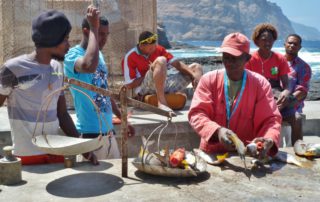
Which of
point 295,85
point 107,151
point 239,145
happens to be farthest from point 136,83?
point 239,145

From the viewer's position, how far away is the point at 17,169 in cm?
281

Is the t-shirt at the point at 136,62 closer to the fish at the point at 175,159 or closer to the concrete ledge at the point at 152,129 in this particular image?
the concrete ledge at the point at 152,129

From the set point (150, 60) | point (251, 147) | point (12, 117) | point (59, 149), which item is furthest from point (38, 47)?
point (150, 60)

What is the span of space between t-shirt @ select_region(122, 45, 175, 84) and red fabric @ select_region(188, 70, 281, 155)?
9.10 feet

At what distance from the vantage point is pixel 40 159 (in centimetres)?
328

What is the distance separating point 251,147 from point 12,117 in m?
1.73

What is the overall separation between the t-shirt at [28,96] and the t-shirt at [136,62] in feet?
9.94

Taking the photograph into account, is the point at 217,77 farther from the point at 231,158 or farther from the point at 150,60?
the point at 150,60

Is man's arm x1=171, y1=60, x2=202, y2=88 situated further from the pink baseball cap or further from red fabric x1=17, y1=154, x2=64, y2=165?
red fabric x1=17, y1=154, x2=64, y2=165

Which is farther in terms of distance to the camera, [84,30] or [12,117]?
[84,30]

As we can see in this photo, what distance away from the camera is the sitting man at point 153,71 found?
6.03 metres

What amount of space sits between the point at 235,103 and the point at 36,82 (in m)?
1.54

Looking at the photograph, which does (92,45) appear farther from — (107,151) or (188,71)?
(188,71)

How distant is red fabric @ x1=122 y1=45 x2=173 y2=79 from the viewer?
6.25m
